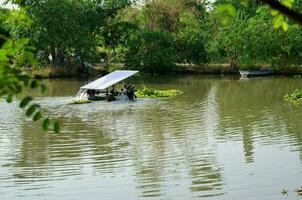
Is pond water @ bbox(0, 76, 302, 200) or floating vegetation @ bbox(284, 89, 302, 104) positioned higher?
floating vegetation @ bbox(284, 89, 302, 104)

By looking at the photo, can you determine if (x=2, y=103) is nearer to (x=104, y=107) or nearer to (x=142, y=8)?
(x=104, y=107)

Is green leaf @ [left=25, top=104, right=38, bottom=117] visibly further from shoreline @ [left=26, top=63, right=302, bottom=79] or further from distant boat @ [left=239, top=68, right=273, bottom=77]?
shoreline @ [left=26, top=63, right=302, bottom=79]

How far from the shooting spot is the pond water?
10758mm

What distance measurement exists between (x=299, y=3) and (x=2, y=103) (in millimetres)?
25219

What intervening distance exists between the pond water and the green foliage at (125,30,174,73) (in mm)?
19164

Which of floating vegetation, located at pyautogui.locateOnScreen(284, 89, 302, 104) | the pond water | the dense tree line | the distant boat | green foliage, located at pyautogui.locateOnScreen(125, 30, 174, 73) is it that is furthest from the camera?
green foliage, located at pyautogui.locateOnScreen(125, 30, 174, 73)

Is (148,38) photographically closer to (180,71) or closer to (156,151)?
(180,71)

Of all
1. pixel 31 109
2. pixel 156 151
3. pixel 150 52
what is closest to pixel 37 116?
pixel 31 109

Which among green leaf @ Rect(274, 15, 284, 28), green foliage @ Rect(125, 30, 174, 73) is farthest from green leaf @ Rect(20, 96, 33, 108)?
green foliage @ Rect(125, 30, 174, 73)

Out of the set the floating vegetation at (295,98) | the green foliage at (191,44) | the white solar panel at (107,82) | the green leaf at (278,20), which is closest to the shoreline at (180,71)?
the green foliage at (191,44)

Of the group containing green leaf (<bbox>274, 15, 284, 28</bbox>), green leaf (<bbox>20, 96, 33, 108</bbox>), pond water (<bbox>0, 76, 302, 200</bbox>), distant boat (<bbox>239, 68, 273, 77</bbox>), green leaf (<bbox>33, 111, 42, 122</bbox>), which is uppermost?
green leaf (<bbox>274, 15, 284, 28</bbox>)

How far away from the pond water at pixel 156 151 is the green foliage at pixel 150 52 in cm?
1916

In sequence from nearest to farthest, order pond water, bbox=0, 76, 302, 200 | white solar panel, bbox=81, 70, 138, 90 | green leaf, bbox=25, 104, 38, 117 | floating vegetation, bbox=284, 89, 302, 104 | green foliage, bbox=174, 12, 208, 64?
green leaf, bbox=25, 104, 38, 117, pond water, bbox=0, 76, 302, 200, floating vegetation, bbox=284, 89, 302, 104, white solar panel, bbox=81, 70, 138, 90, green foliage, bbox=174, 12, 208, 64

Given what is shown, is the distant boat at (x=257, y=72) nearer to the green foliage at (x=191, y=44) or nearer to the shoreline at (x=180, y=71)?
the shoreline at (x=180, y=71)
